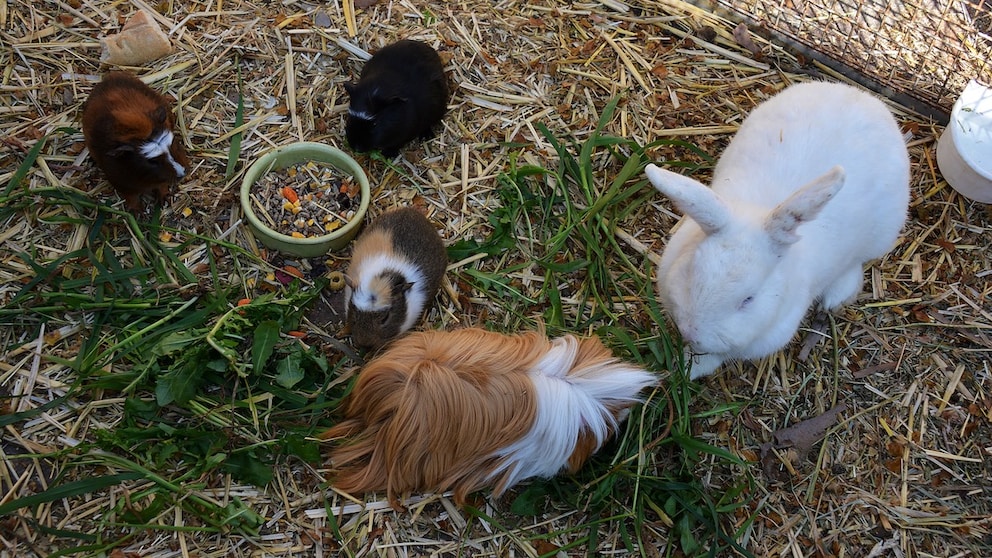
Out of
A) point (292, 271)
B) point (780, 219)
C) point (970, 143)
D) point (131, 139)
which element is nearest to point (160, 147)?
point (131, 139)

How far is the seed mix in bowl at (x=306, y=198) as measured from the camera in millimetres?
3336

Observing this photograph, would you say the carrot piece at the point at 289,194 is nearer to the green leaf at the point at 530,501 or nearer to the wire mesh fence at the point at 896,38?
the green leaf at the point at 530,501

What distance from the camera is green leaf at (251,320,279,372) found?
2.84 meters

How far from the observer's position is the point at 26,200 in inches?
125

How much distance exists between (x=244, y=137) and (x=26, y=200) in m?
0.99

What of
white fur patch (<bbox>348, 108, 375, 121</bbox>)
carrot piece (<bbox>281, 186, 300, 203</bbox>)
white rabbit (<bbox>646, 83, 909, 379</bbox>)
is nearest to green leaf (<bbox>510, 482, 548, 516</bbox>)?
white rabbit (<bbox>646, 83, 909, 379</bbox>)

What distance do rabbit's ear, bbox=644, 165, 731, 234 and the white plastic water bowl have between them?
1.97 meters

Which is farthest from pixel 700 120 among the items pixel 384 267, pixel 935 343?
pixel 384 267

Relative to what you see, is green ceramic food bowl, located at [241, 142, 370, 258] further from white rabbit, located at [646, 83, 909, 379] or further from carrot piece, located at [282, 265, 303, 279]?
white rabbit, located at [646, 83, 909, 379]

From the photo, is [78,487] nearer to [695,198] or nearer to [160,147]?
[160,147]

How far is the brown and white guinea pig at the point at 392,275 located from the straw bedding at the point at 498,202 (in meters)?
0.23

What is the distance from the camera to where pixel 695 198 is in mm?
2426

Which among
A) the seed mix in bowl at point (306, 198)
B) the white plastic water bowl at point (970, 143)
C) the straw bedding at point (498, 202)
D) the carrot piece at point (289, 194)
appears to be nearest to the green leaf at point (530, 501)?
the straw bedding at point (498, 202)

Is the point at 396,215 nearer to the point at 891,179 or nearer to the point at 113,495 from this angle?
the point at 113,495
